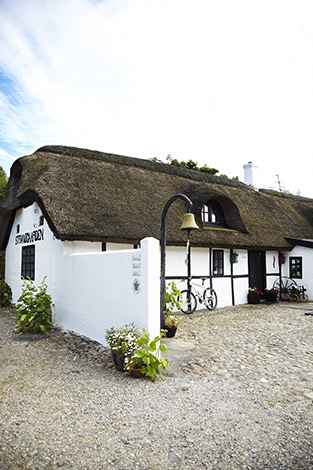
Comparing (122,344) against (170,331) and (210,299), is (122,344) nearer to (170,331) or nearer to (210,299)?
(170,331)

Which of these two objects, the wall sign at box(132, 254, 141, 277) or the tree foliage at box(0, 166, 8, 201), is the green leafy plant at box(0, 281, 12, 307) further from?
the wall sign at box(132, 254, 141, 277)

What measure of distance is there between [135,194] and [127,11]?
4991 mm

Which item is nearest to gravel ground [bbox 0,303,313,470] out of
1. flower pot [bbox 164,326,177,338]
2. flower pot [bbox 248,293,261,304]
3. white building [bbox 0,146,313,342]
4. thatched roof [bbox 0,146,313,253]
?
flower pot [bbox 164,326,177,338]

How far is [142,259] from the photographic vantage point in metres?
4.66

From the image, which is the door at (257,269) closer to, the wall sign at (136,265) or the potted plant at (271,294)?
the potted plant at (271,294)

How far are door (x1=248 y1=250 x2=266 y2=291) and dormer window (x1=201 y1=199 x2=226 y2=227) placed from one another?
63.8 inches

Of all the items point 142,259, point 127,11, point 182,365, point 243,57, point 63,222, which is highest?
point 127,11

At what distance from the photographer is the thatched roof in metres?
7.81

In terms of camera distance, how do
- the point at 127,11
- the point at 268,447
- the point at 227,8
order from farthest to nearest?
the point at 127,11
the point at 227,8
the point at 268,447

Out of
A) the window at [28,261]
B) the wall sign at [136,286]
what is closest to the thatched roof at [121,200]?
the window at [28,261]

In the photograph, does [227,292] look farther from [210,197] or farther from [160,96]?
[160,96]

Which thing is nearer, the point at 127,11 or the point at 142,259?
the point at 142,259

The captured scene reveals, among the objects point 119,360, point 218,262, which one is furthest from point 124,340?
point 218,262

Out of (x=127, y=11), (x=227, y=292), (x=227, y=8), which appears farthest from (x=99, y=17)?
(x=227, y=292)
